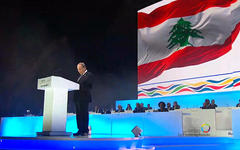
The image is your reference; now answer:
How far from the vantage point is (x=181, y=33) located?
7.75 m

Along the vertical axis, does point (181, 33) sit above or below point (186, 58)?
above

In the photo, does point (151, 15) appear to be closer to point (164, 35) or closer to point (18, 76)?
point (164, 35)

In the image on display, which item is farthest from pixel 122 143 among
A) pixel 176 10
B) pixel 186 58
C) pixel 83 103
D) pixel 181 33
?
Result: pixel 176 10

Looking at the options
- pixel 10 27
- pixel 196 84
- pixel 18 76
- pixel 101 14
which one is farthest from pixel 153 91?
pixel 10 27

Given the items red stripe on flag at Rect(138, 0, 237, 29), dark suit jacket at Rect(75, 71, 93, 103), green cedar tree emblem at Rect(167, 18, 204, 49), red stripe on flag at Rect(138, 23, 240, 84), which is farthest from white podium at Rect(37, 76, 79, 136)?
red stripe on flag at Rect(138, 0, 237, 29)

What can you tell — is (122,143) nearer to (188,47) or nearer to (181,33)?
(188,47)

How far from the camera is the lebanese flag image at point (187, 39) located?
671 cm

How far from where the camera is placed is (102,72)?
28.4 ft

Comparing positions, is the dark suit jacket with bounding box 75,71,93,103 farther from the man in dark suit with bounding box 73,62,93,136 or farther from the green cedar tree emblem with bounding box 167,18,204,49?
the green cedar tree emblem with bounding box 167,18,204,49

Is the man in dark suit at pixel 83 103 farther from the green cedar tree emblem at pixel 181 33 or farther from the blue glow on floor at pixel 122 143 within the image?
the green cedar tree emblem at pixel 181 33

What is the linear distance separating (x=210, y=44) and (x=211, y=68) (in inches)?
25.6

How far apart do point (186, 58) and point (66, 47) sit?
3546mm

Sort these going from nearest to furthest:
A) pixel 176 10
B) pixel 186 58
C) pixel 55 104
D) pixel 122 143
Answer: pixel 122 143
pixel 55 104
pixel 186 58
pixel 176 10

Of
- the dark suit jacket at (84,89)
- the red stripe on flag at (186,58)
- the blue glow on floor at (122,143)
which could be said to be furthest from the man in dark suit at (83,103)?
the red stripe on flag at (186,58)
